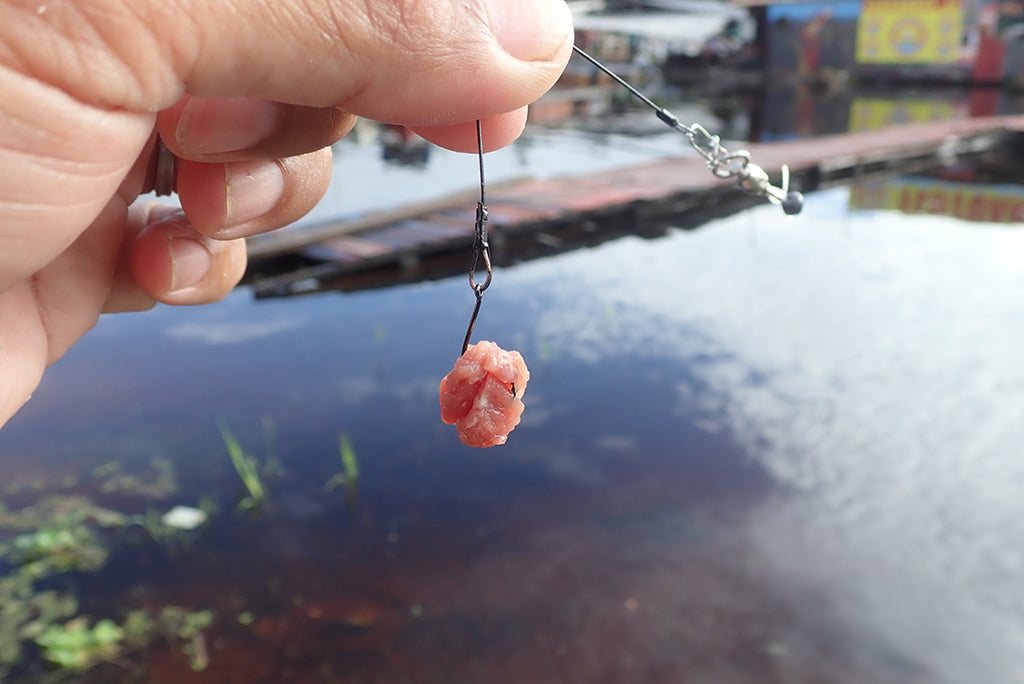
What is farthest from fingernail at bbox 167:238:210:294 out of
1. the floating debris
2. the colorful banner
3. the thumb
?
the colorful banner

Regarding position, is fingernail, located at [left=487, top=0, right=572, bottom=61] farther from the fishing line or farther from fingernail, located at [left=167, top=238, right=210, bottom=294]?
fingernail, located at [left=167, top=238, right=210, bottom=294]

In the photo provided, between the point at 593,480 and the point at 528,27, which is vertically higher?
the point at 528,27

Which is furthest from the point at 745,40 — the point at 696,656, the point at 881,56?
the point at 696,656

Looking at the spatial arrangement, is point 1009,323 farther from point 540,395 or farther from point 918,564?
point 540,395

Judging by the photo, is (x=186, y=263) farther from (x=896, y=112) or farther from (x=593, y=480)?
(x=896, y=112)

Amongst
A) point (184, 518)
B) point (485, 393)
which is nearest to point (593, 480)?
point (184, 518)
